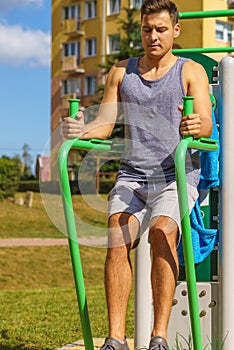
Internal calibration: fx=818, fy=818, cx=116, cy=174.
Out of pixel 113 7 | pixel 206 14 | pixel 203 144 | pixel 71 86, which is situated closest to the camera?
pixel 203 144

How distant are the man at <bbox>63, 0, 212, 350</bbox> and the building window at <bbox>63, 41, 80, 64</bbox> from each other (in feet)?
129

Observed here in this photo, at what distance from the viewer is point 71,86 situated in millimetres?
42469

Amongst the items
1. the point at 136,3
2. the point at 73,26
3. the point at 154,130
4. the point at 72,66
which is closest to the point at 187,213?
the point at 154,130

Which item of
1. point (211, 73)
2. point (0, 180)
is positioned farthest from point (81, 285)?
point (0, 180)

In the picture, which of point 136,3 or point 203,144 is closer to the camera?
point 203,144

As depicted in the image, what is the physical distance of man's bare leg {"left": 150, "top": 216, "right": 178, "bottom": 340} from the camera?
11.2ft

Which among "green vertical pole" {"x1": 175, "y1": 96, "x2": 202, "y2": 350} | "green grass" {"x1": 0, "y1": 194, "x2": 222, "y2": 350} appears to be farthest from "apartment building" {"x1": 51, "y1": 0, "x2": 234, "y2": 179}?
"green vertical pole" {"x1": 175, "y1": 96, "x2": 202, "y2": 350}

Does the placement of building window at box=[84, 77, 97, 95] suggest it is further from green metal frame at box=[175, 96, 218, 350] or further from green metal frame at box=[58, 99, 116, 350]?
green metal frame at box=[175, 96, 218, 350]

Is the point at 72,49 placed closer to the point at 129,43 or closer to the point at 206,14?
the point at 129,43

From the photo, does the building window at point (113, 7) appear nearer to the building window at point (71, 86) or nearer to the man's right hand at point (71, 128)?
the building window at point (71, 86)

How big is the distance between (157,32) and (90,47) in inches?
1517

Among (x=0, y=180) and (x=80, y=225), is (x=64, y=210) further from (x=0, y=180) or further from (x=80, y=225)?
(x=0, y=180)

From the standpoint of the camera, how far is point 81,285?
11.4 ft

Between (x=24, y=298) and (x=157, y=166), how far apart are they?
5375 mm
